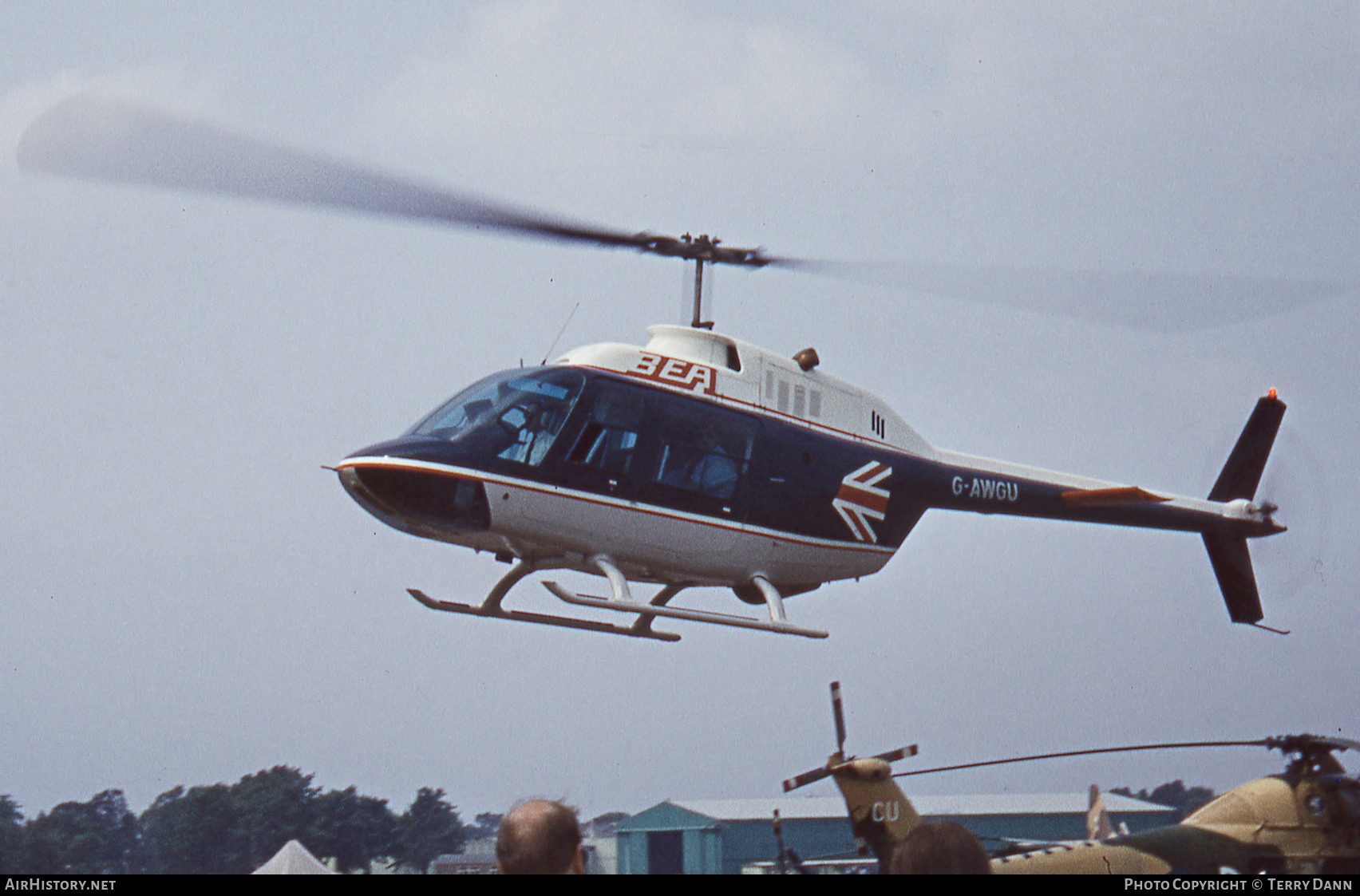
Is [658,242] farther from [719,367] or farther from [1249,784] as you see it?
[1249,784]

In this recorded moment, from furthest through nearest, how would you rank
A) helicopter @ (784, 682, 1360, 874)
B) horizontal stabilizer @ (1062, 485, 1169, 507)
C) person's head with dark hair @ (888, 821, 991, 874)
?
horizontal stabilizer @ (1062, 485, 1169, 507), helicopter @ (784, 682, 1360, 874), person's head with dark hair @ (888, 821, 991, 874)

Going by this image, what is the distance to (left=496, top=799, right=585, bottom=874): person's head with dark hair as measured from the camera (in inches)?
132

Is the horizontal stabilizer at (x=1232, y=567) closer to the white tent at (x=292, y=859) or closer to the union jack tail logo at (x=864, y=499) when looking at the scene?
the union jack tail logo at (x=864, y=499)

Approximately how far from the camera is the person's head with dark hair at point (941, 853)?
3.21m

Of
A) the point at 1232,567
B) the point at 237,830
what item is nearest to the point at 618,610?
the point at 1232,567

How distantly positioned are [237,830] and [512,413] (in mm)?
12801

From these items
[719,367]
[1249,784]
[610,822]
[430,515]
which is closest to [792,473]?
[719,367]

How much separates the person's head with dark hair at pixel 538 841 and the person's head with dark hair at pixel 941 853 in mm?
877

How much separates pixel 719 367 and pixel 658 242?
142cm

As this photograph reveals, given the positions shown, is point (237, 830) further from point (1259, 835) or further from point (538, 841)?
point (538, 841)

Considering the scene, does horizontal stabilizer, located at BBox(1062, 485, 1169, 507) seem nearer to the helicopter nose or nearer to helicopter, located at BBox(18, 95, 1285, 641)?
helicopter, located at BBox(18, 95, 1285, 641)

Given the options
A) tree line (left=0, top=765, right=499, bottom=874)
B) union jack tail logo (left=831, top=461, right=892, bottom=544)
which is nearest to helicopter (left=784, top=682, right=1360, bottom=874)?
union jack tail logo (left=831, top=461, right=892, bottom=544)

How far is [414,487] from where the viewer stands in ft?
35.9

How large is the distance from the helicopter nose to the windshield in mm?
280
